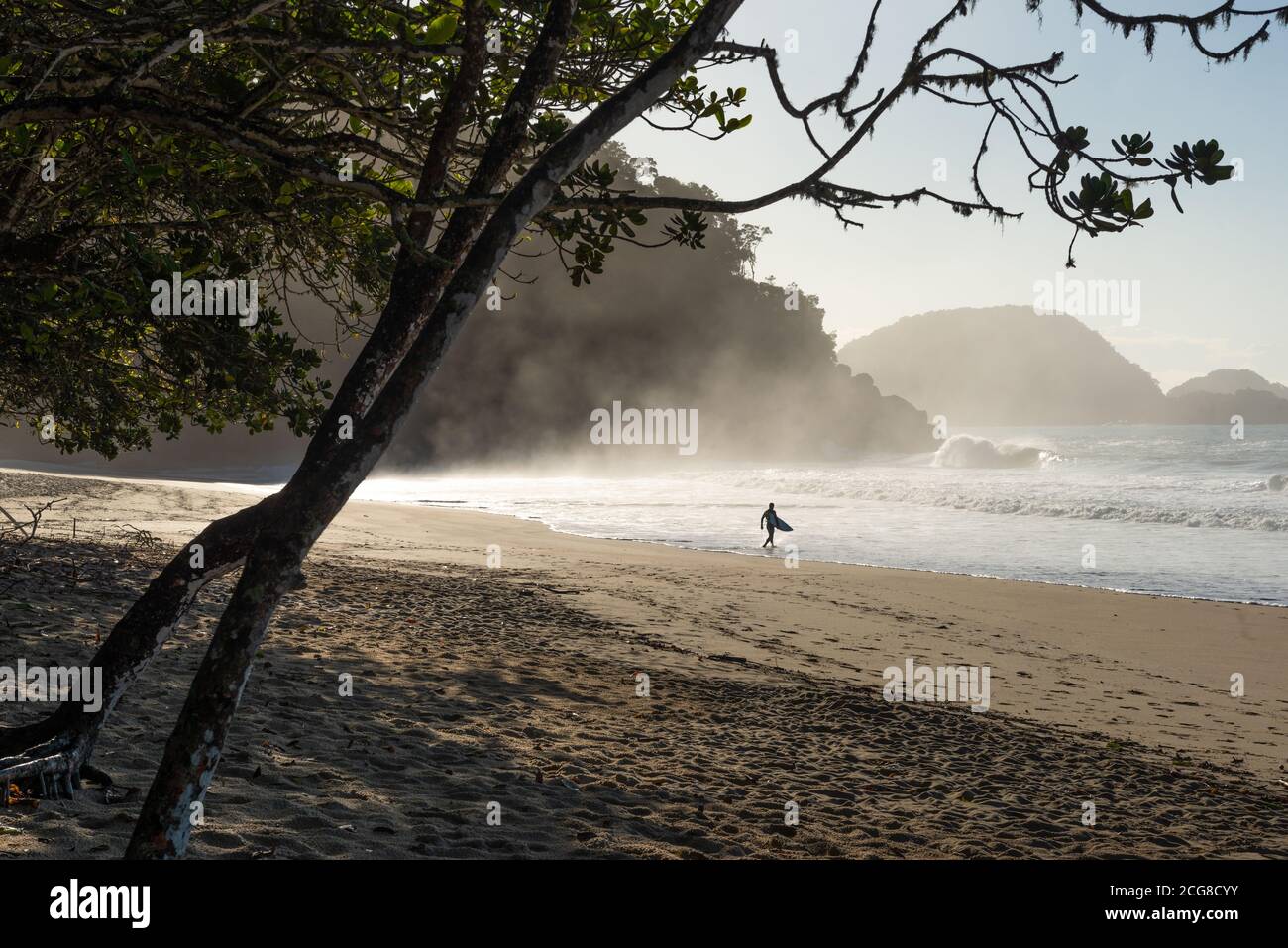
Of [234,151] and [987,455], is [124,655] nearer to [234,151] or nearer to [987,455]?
[234,151]

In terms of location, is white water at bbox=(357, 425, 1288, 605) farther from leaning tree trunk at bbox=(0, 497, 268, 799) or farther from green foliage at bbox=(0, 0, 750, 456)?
leaning tree trunk at bbox=(0, 497, 268, 799)

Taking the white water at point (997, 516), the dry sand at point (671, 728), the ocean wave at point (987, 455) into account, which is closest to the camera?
the dry sand at point (671, 728)

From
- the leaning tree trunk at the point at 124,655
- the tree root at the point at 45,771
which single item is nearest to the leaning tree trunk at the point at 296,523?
the leaning tree trunk at the point at 124,655

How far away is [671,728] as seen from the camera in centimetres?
793

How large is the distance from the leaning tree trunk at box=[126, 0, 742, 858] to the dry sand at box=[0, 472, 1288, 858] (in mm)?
1465

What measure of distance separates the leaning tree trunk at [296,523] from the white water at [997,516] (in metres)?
18.9

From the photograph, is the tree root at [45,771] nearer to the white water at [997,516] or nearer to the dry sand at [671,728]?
the dry sand at [671,728]

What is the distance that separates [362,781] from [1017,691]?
24.7ft

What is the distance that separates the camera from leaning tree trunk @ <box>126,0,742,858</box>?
3166 millimetres

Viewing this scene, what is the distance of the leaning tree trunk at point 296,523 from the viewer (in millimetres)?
3166

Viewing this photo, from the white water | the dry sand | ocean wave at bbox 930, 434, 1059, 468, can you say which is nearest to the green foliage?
the dry sand

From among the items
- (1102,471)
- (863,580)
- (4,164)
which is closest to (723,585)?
(863,580)

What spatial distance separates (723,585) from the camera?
17547mm

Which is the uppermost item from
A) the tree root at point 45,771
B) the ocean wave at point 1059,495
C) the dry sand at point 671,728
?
the ocean wave at point 1059,495
